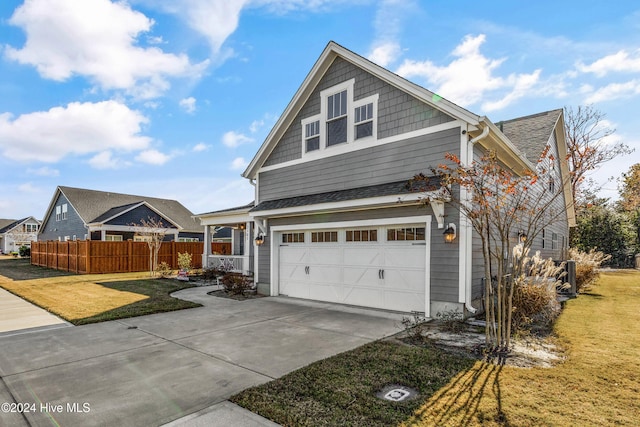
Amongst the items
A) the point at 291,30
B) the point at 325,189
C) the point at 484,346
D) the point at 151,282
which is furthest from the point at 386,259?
the point at 151,282

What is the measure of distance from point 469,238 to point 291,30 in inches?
304

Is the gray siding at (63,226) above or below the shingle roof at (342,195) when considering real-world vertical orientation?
below

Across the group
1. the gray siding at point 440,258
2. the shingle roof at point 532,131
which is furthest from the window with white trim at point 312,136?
the shingle roof at point 532,131

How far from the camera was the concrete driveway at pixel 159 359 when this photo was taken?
3.69 meters

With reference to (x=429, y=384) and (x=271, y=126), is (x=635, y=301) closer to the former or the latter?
(x=429, y=384)

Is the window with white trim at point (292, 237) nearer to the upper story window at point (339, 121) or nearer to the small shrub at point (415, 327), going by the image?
the upper story window at point (339, 121)

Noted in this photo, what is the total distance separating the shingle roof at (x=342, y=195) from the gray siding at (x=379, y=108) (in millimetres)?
1432

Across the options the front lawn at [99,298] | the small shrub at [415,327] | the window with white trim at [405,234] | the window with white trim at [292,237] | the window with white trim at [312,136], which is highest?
the window with white trim at [312,136]

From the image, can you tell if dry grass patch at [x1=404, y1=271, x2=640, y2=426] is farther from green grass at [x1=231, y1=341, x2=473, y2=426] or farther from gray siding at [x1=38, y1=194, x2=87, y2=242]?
gray siding at [x1=38, y1=194, x2=87, y2=242]

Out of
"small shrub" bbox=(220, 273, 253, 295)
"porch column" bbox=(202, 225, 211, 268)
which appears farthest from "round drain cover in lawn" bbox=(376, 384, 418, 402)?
"porch column" bbox=(202, 225, 211, 268)

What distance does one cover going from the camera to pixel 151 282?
15148mm

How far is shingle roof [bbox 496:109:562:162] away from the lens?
1274cm

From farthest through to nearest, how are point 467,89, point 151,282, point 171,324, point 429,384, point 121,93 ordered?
point 151,282 < point 121,93 < point 467,89 < point 171,324 < point 429,384

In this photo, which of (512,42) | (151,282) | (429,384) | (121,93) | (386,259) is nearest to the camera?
(429,384)
